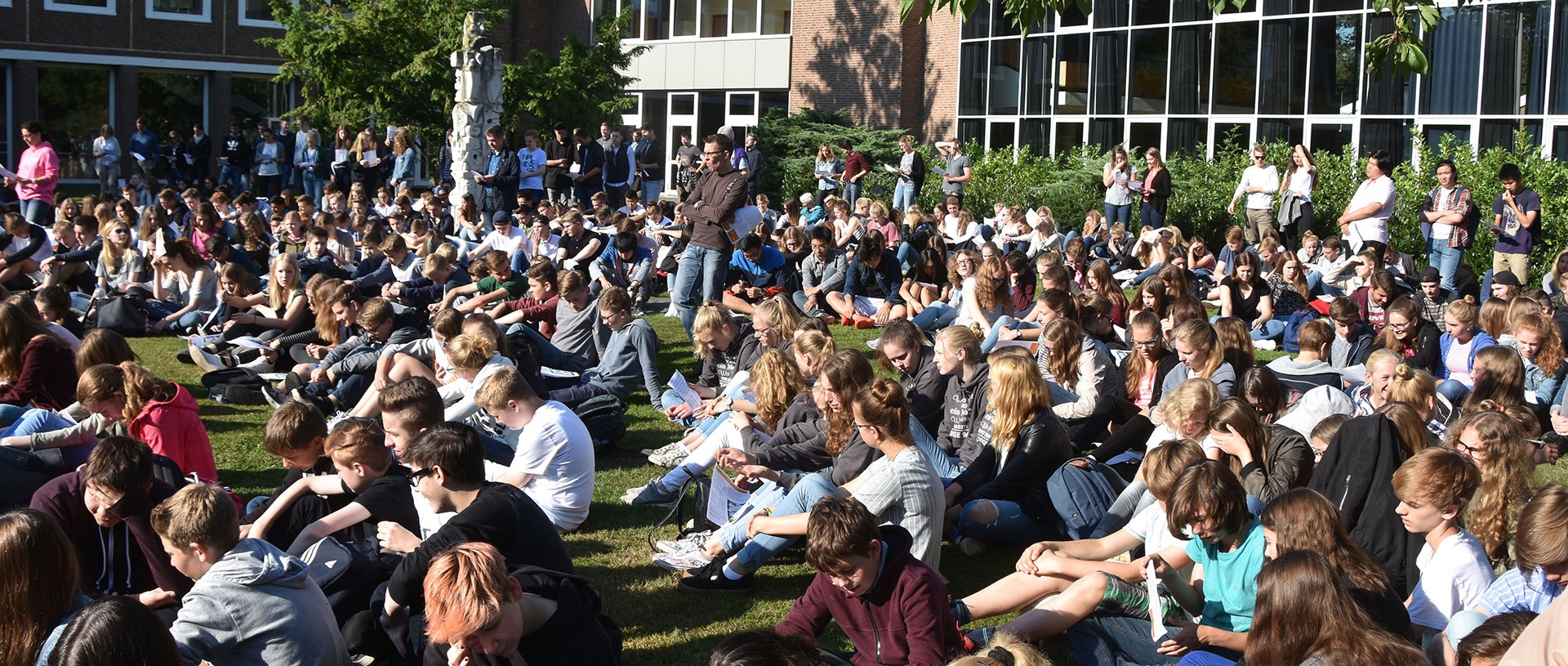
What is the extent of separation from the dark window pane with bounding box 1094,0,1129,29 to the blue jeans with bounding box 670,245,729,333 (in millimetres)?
14613

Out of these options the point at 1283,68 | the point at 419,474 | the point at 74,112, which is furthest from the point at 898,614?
the point at 74,112

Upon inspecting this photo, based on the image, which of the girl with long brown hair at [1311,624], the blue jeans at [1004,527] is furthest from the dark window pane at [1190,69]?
the girl with long brown hair at [1311,624]

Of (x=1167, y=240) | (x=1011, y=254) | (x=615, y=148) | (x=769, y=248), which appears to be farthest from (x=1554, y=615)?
(x=615, y=148)

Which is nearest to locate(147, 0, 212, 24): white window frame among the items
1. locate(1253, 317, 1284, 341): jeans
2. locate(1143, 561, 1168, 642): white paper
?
locate(1253, 317, 1284, 341): jeans

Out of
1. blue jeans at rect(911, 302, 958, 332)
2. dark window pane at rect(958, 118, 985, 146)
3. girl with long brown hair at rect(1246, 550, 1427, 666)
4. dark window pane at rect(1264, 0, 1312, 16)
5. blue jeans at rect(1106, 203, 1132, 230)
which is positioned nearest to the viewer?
girl with long brown hair at rect(1246, 550, 1427, 666)

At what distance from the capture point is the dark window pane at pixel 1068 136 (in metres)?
24.9

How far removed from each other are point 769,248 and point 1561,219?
33.7ft

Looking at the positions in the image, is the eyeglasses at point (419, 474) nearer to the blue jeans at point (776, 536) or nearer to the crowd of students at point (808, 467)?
the crowd of students at point (808, 467)

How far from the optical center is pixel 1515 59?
18.9 metres

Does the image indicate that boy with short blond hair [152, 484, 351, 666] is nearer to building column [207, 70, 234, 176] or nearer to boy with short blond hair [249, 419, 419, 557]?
boy with short blond hair [249, 419, 419, 557]

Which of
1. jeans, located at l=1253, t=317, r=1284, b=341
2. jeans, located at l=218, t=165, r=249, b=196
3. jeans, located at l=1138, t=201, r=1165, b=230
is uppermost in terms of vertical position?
jeans, located at l=218, t=165, r=249, b=196

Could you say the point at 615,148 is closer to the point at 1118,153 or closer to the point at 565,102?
the point at 565,102

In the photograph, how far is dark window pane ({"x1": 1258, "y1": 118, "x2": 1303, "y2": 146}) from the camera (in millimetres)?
21641

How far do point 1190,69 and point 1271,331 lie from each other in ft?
40.3
